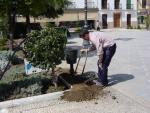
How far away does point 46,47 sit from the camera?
9180mm

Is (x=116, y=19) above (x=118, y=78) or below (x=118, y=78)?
above

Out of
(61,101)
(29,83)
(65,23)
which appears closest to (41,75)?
(29,83)

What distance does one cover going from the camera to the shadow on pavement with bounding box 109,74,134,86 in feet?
33.7

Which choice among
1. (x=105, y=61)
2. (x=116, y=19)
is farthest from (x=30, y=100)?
(x=116, y=19)

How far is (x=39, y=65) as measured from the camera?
937 cm

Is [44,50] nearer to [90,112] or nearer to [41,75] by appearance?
[41,75]

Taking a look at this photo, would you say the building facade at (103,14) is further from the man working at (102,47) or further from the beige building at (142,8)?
the man working at (102,47)

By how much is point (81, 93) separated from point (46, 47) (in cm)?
145

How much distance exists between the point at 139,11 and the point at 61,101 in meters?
50.4

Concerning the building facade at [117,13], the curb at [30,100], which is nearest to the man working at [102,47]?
the curb at [30,100]

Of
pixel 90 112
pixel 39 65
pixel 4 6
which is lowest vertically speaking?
pixel 90 112

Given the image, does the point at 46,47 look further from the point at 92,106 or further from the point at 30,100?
the point at 92,106

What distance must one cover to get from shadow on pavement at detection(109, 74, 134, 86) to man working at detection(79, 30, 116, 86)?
416 mm

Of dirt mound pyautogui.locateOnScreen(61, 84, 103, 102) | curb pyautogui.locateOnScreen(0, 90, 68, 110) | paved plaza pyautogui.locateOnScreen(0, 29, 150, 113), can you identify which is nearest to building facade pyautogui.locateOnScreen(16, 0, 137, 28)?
paved plaza pyautogui.locateOnScreen(0, 29, 150, 113)
